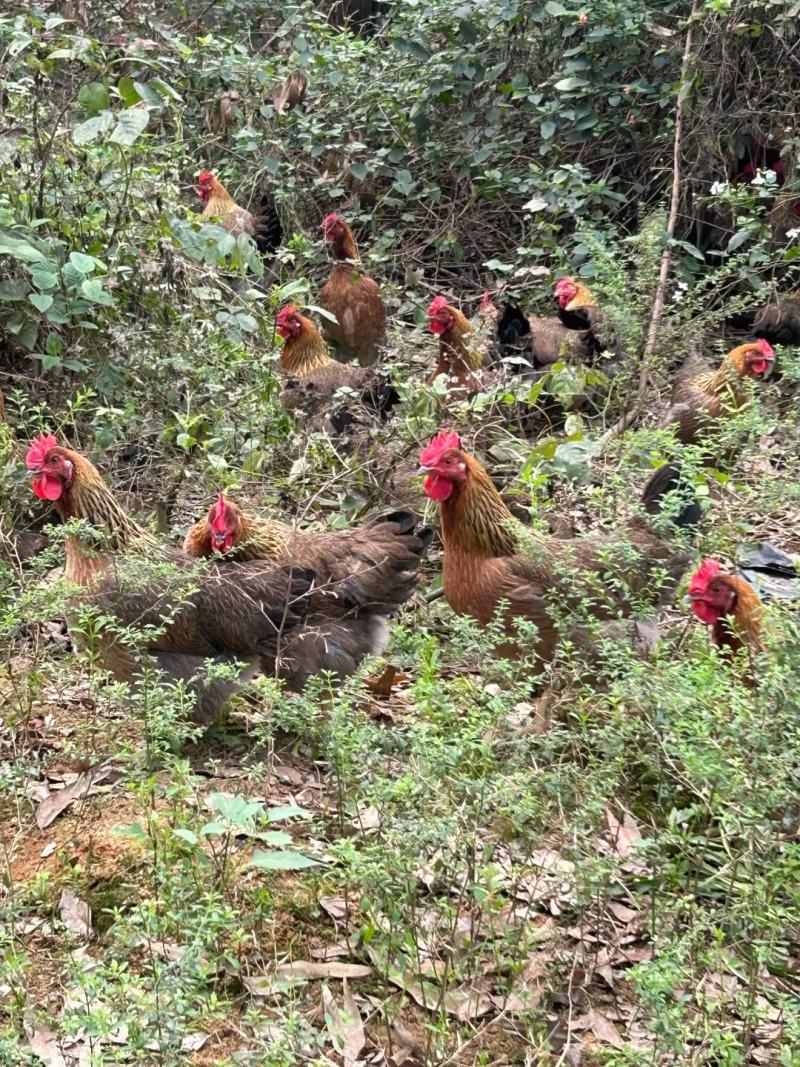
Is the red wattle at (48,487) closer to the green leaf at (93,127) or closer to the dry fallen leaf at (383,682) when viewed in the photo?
the dry fallen leaf at (383,682)

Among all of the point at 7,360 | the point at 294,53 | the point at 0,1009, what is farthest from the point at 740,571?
the point at 294,53

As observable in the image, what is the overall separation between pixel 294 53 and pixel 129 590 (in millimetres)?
7119

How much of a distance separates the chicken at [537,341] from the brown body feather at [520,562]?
2.82 meters

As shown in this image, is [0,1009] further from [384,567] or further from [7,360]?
[7,360]

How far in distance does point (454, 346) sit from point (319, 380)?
36.7 inches

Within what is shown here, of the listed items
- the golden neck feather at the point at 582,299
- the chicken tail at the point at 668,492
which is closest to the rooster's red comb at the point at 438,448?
the chicken tail at the point at 668,492

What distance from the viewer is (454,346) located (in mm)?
6941

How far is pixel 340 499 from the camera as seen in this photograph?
5.82m

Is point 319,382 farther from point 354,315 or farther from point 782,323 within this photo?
point 782,323

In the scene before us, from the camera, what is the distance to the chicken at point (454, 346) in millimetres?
6754

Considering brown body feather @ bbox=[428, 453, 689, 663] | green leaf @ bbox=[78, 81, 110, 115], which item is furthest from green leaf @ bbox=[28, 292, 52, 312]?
brown body feather @ bbox=[428, 453, 689, 663]

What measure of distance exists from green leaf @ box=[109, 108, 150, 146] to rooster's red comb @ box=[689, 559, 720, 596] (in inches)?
130

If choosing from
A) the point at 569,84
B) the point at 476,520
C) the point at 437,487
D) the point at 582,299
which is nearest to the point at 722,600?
the point at 476,520

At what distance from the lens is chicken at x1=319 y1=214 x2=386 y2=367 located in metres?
7.93
